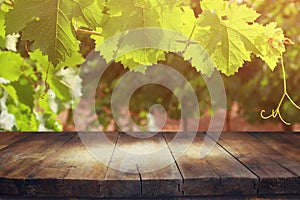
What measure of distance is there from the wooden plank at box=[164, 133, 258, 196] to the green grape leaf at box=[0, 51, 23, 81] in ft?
2.39

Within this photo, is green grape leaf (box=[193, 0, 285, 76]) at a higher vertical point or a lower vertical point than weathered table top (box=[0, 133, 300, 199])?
higher

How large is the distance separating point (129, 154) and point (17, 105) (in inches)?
43.1

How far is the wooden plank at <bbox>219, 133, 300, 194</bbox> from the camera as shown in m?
1.01

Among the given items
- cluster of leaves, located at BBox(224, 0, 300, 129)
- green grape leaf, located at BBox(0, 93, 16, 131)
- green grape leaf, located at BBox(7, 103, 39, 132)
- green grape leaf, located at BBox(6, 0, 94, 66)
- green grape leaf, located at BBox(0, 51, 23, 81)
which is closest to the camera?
Result: green grape leaf, located at BBox(6, 0, 94, 66)

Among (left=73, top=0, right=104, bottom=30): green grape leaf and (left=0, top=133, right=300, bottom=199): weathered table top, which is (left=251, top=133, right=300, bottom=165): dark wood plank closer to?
(left=0, top=133, right=300, bottom=199): weathered table top

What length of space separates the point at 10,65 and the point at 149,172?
0.86 m

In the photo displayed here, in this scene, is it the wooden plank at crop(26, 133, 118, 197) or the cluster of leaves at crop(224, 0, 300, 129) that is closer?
the wooden plank at crop(26, 133, 118, 197)

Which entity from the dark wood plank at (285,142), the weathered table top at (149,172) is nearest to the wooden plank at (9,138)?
the weathered table top at (149,172)

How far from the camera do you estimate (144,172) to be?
1041 millimetres

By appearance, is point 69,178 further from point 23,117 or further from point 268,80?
point 268,80

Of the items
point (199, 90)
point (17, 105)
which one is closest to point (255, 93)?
point (199, 90)

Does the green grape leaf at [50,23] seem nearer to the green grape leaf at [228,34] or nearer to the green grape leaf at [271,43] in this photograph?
the green grape leaf at [228,34]

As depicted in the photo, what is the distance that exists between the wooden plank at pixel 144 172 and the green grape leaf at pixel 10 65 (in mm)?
553

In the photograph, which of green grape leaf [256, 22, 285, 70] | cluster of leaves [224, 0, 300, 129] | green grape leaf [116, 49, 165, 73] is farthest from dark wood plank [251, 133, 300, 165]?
cluster of leaves [224, 0, 300, 129]
